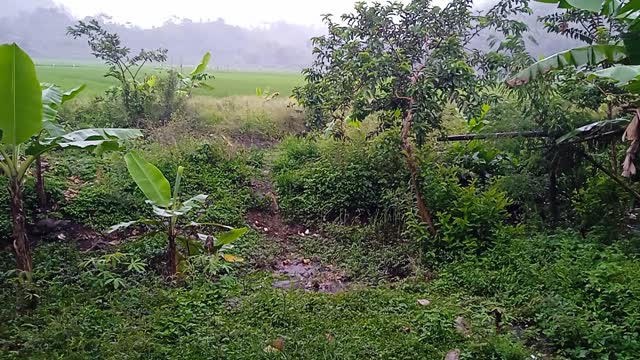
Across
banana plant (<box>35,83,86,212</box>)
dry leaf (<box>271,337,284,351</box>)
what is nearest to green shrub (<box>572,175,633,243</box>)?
dry leaf (<box>271,337,284,351</box>)

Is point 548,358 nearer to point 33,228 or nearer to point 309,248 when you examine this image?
point 309,248

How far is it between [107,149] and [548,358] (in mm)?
3385

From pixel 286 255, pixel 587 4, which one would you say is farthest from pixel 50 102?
pixel 587 4

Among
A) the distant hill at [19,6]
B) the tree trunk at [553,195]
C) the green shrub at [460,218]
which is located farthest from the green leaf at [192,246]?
the distant hill at [19,6]

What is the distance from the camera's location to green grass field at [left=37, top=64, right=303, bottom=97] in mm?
9117

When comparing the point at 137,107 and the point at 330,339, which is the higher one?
the point at 137,107

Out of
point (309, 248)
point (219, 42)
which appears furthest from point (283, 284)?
point (219, 42)

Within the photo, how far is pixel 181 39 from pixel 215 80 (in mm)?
1727

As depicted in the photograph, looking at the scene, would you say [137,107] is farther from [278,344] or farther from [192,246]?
[278,344]

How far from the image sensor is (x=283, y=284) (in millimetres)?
4219

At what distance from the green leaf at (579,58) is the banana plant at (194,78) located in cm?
580

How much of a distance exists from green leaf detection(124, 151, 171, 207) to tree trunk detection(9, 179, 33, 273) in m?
0.82

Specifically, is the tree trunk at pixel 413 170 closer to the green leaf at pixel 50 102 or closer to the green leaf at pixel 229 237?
the green leaf at pixel 229 237

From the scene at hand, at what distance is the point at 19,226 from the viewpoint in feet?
11.2
